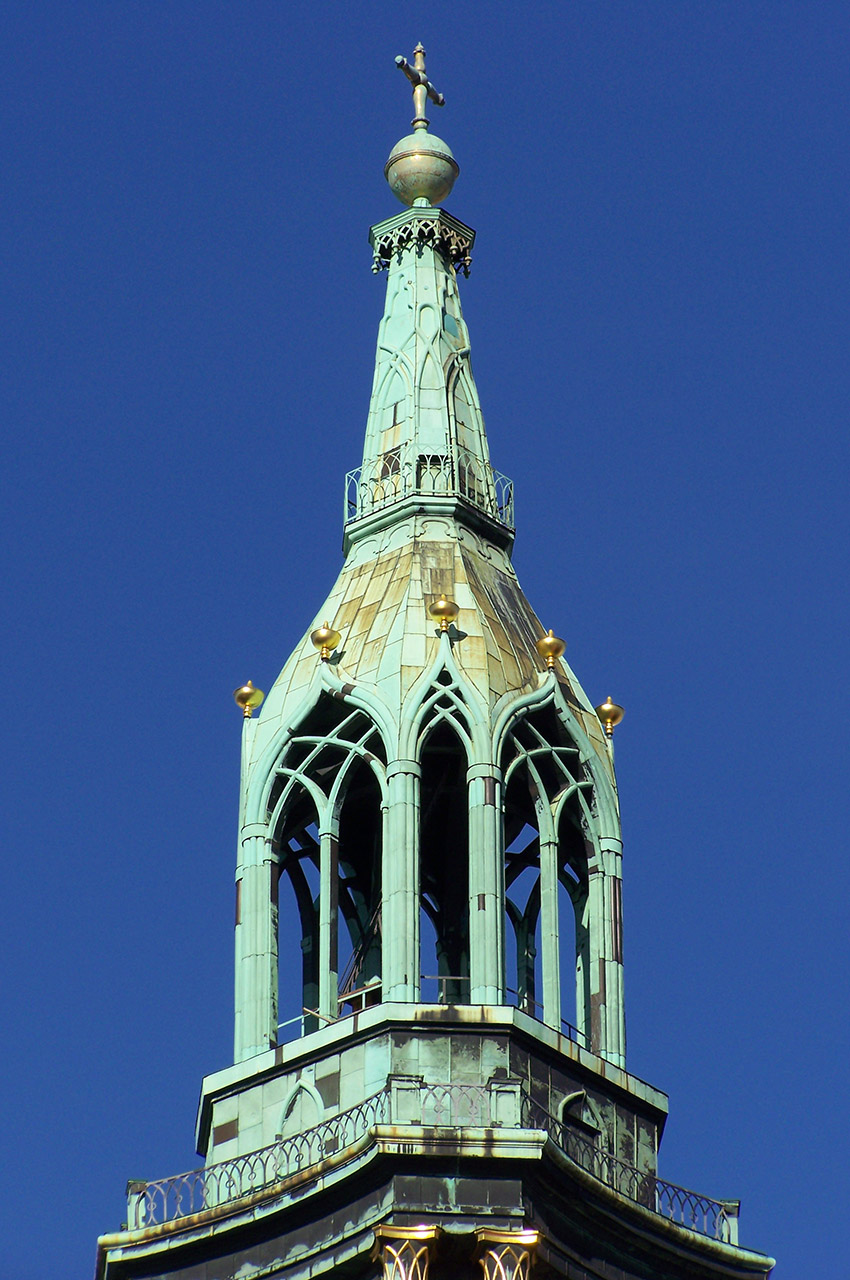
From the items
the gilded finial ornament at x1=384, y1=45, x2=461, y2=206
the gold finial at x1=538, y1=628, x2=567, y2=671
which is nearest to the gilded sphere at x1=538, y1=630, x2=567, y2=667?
the gold finial at x1=538, y1=628, x2=567, y2=671

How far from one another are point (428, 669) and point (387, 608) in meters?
2.47

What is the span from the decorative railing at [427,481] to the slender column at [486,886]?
803cm

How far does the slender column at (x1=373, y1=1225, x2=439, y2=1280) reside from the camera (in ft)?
220

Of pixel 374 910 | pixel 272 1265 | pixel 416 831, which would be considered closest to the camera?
pixel 272 1265

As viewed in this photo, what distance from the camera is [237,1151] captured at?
235ft

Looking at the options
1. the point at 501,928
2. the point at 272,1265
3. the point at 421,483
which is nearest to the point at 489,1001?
the point at 501,928

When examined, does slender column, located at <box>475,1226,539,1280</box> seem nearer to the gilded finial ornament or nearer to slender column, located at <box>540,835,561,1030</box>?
slender column, located at <box>540,835,561,1030</box>

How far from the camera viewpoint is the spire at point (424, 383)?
80.1 m

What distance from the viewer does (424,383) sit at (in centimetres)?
8119

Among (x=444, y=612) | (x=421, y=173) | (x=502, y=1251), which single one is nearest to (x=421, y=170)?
(x=421, y=173)

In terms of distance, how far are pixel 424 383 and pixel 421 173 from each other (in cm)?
587

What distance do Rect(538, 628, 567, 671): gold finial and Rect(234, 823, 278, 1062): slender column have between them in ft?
21.5

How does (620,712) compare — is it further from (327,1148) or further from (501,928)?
(327,1148)

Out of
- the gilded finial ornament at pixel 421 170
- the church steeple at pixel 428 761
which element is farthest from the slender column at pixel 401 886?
the gilded finial ornament at pixel 421 170
